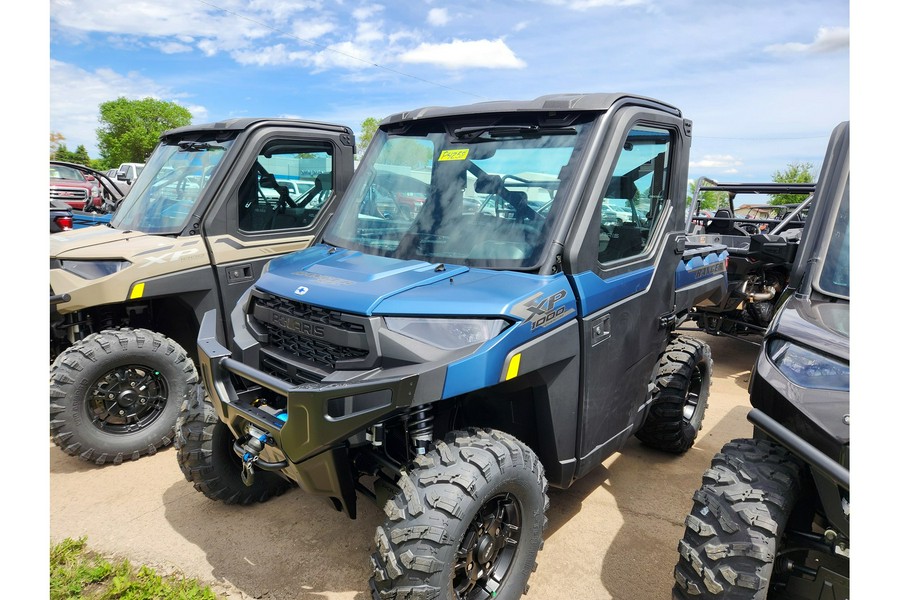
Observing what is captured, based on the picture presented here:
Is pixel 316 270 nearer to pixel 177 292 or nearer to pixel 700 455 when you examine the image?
pixel 177 292

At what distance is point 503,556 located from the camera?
2.71 meters

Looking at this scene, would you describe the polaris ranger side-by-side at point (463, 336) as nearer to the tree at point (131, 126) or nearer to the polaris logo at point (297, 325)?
the polaris logo at point (297, 325)

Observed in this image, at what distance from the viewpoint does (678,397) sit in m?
4.06

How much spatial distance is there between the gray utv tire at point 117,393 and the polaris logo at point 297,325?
1.84m

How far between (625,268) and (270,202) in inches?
123

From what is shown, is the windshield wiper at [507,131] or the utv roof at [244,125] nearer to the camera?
the windshield wiper at [507,131]

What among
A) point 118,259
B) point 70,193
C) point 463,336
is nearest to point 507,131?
point 463,336

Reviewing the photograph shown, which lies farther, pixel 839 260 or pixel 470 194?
pixel 470 194

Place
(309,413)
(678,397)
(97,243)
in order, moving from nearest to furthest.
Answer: (309,413) < (678,397) < (97,243)

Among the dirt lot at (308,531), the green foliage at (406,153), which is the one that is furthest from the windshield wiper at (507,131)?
the dirt lot at (308,531)

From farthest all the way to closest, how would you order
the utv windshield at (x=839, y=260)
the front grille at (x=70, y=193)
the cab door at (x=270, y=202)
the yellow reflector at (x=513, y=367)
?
the front grille at (x=70, y=193) < the cab door at (x=270, y=202) < the utv windshield at (x=839, y=260) < the yellow reflector at (x=513, y=367)

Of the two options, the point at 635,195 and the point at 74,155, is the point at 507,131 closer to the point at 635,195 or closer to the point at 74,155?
the point at 635,195

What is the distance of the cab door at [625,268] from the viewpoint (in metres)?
2.85

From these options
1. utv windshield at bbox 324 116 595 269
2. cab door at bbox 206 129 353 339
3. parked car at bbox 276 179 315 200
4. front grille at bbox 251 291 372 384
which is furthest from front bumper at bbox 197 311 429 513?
parked car at bbox 276 179 315 200
